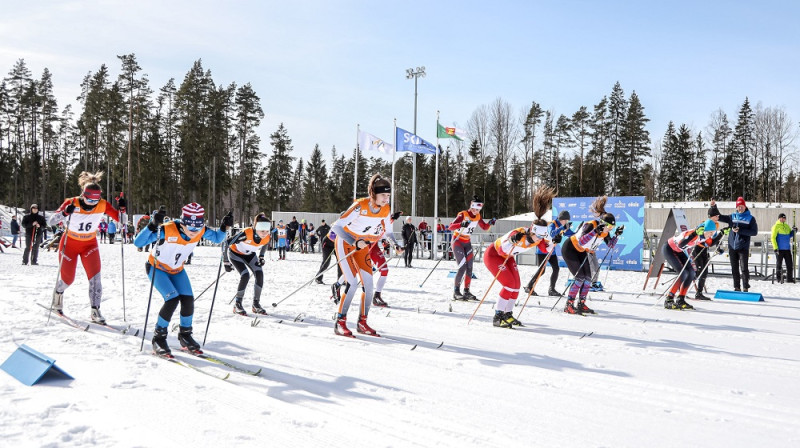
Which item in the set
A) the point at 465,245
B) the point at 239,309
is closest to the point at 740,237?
the point at 465,245

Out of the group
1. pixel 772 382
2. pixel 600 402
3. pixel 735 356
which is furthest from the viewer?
pixel 735 356

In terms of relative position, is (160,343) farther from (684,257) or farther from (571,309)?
(684,257)

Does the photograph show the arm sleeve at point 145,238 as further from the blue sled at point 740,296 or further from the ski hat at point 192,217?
the blue sled at point 740,296

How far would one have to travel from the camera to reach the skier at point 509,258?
22.3 ft

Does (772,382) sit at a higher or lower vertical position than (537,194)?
lower

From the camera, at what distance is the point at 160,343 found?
206 inches

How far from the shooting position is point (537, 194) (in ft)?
26.3

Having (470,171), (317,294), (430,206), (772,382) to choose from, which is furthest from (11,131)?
(772,382)

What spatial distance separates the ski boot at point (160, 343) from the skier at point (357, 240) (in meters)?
2.00

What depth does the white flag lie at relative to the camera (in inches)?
991

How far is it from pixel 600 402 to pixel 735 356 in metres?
2.63

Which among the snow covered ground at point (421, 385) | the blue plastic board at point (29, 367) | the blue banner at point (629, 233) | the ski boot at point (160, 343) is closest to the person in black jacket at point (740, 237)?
the snow covered ground at point (421, 385)

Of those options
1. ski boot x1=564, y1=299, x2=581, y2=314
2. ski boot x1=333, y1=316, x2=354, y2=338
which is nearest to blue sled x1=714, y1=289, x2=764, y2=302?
ski boot x1=564, y1=299, x2=581, y2=314

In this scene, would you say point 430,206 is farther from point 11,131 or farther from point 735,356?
point 735,356
